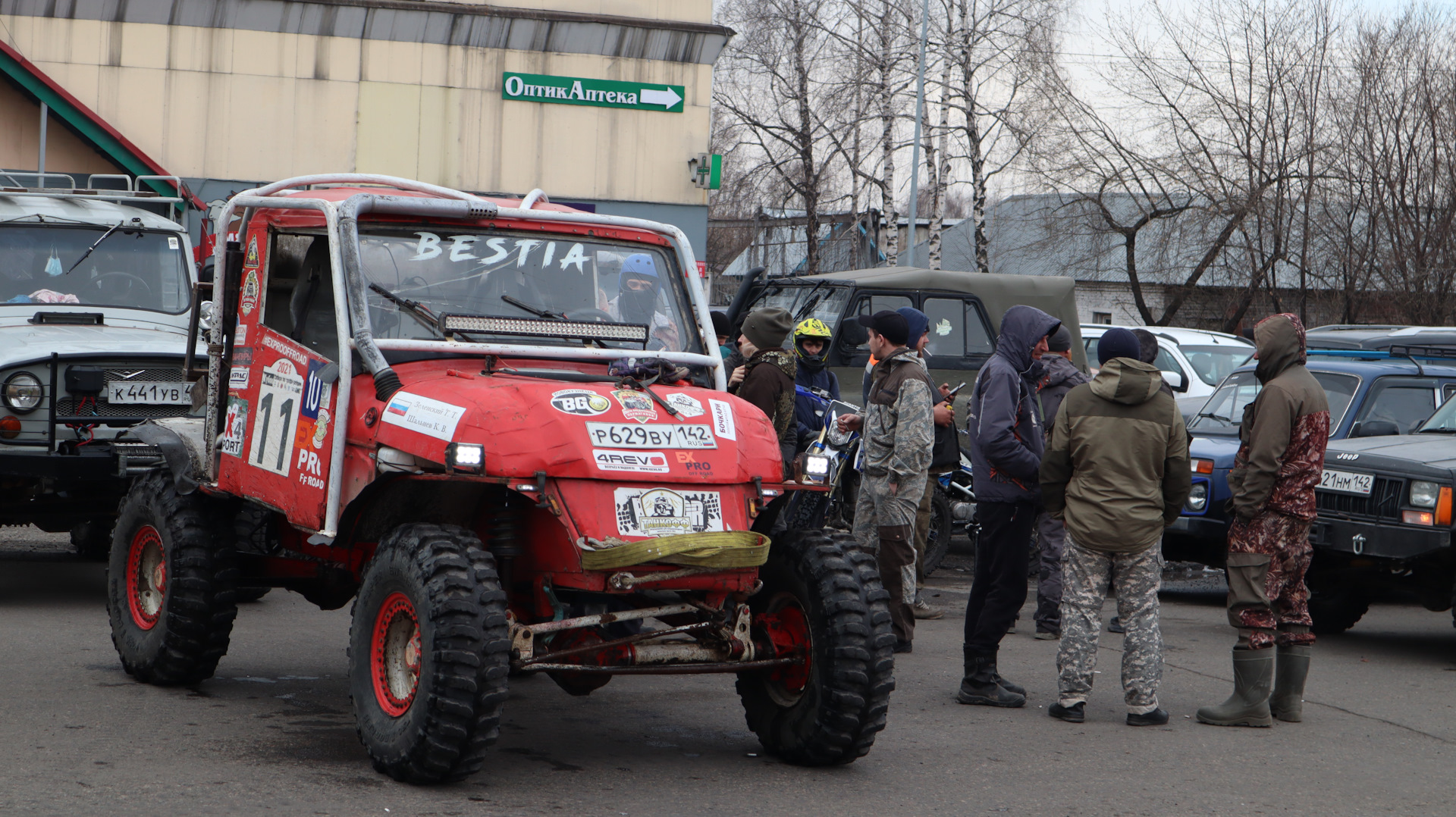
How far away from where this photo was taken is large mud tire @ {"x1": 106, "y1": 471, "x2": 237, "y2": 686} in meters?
6.70

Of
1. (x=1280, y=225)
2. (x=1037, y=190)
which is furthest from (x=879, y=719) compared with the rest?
(x=1037, y=190)

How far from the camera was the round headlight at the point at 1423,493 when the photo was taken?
8680 millimetres

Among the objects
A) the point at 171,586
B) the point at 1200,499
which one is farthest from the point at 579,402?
the point at 1200,499

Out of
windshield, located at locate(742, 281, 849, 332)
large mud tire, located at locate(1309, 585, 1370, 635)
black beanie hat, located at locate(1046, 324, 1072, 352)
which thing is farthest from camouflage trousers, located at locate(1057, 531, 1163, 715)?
windshield, located at locate(742, 281, 849, 332)

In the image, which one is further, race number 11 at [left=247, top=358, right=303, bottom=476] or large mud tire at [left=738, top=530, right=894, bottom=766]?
race number 11 at [left=247, top=358, right=303, bottom=476]

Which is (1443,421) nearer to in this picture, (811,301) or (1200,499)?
(1200,499)

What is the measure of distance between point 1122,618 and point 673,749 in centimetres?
233

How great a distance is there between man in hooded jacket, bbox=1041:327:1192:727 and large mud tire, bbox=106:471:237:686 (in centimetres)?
391

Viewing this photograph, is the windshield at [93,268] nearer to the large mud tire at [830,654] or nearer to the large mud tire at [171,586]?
the large mud tire at [171,586]

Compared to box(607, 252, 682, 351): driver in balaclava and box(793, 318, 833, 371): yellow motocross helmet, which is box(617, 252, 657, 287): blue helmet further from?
box(793, 318, 833, 371): yellow motocross helmet

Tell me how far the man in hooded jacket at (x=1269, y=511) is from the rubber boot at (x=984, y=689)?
0.92 metres

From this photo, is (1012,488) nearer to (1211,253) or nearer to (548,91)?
(548,91)

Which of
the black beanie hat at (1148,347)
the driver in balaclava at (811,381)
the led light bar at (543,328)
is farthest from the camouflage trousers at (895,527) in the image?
the black beanie hat at (1148,347)

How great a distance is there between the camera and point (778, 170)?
41469 mm
